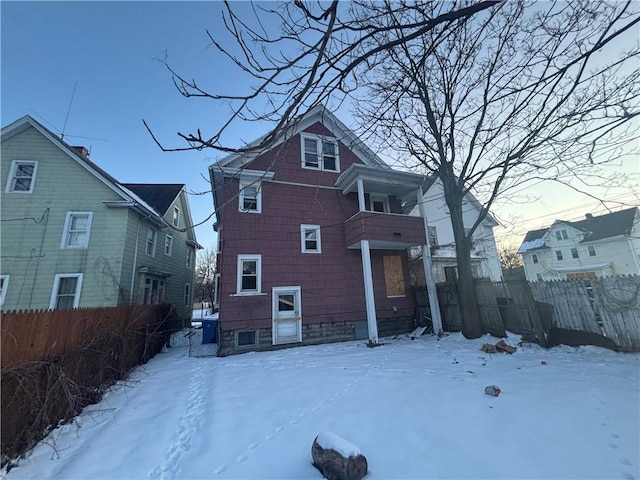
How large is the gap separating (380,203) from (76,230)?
1258cm

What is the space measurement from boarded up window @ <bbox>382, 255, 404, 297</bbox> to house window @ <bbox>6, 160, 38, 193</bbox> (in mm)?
14448

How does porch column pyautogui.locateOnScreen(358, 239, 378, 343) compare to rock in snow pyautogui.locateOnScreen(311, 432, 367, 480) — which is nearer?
rock in snow pyautogui.locateOnScreen(311, 432, 367, 480)

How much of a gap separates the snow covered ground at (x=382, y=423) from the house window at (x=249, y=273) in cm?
363

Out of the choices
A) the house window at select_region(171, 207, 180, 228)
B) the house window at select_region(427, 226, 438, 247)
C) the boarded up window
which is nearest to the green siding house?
the house window at select_region(171, 207, 180, 228)

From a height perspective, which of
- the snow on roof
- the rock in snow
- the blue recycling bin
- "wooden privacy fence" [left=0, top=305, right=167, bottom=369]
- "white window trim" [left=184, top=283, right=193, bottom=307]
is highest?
"white window trim" [left=184, top=283, right=193, bottom=307]

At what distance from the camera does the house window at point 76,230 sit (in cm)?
1015

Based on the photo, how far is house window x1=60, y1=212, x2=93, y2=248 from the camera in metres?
10.1

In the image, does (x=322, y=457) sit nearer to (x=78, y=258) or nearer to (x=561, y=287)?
(x=561, y=287)

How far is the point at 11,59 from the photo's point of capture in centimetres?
526

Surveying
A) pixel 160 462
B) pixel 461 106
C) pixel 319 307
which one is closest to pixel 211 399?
pixel 160 462

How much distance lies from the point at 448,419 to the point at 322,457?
73.2 inches

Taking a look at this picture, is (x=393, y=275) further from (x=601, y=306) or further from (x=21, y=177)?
(x=21, y=177)

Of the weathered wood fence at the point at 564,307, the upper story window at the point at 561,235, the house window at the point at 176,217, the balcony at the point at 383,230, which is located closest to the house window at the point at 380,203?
the balcony at the point at 383,230

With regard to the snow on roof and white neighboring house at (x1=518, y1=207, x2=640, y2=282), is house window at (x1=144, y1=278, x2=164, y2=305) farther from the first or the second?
white neighboring house at (x1=518, y1=207, x2=640, y2=282)
